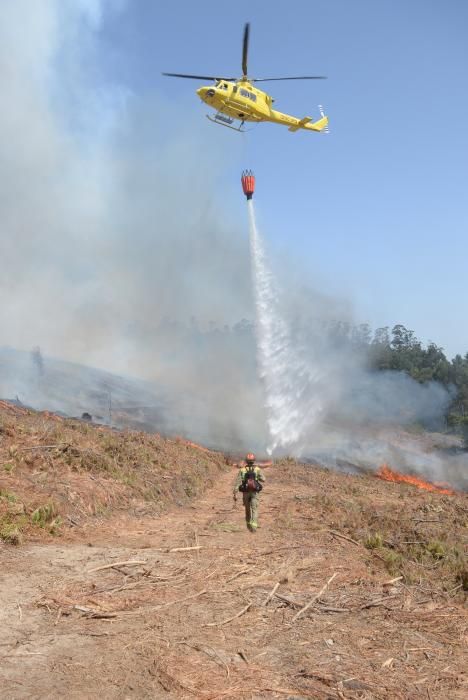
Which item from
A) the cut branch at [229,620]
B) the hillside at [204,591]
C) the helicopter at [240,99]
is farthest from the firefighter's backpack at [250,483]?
the helicopter at [240,99]

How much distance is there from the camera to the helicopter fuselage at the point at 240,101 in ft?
79.2

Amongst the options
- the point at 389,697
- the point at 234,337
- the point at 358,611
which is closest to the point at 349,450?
the point at 234,337

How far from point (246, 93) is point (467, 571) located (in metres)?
21.4

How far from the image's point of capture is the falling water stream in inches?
1300

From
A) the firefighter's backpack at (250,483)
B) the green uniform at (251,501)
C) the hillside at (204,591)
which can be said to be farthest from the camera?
the green uniform at (251,501)

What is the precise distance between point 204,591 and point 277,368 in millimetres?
25432

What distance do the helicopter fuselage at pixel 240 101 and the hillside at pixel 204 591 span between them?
15973 mm

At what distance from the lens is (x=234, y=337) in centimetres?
5403

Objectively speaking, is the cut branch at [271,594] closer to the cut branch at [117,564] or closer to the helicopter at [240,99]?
the cut branch at [117,564]

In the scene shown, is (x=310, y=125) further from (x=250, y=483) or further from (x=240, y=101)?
(x=250, y=483)

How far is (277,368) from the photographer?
34031 mm

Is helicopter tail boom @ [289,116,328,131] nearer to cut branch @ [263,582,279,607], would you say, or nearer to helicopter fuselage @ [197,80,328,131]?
helicopter fuselage @ [197,80,328,131]

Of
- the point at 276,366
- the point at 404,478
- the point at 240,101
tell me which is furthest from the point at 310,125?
the point at 404,478

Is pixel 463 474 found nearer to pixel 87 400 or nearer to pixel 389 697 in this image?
pixel 87 400
